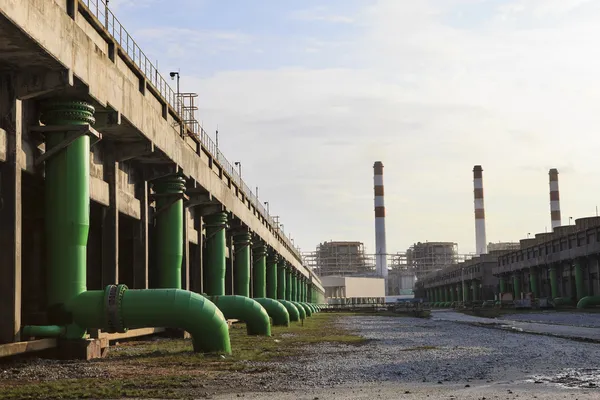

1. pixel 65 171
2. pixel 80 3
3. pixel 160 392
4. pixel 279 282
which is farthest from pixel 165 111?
pixel 279 282

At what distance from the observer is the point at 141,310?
1283 cm

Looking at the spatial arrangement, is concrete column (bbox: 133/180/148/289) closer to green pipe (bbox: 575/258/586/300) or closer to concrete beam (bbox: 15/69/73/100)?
concrete beam (bbox: 15/69/73/100)

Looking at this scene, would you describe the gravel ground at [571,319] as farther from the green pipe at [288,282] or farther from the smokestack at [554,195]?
the smokestack at [554,195]

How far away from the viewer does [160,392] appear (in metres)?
8.52

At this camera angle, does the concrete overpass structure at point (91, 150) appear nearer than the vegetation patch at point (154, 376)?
No

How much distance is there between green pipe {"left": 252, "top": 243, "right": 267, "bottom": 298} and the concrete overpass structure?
20531 mm

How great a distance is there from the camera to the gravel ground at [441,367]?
945cm

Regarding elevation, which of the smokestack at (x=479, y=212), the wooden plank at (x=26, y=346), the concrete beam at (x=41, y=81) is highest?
the smokestack at (x=479, y=212)

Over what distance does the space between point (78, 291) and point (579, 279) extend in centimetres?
5243

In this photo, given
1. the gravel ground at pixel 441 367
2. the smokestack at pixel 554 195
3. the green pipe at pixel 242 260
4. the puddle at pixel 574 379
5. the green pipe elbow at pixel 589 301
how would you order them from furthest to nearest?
the smokestack at pixel 554 195 < the green pipe elbow at pixel 589 301 < the green pipe at pixel 242 260 < the gravel ground at pixel 441 367 < the puddle at pixel 574 379

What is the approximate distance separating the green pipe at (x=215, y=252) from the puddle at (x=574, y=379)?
763 inches

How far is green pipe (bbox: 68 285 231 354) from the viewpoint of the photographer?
1283 cm

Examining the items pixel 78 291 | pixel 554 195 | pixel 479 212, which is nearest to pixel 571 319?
pixel 78 291

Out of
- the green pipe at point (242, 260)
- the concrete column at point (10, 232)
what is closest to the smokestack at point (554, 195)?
the green pipe at point (242, 260)
